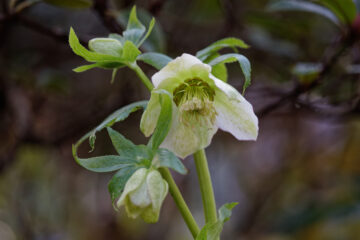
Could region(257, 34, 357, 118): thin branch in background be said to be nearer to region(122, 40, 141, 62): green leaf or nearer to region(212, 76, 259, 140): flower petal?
region(212, 76, 259, 140): flower petal

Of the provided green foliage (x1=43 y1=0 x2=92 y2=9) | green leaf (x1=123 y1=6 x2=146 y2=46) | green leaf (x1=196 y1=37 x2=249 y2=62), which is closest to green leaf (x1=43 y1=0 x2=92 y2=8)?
green foliage (x1=43 y1=0 x2=92 y2=9)

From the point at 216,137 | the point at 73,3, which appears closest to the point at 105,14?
the point at 73,3

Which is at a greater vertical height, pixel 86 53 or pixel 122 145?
pixel 86 53

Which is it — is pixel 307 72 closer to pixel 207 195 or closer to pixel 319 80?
pixel 319 80

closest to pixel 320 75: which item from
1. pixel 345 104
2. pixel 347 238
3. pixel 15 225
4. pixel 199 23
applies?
pixel 345 104

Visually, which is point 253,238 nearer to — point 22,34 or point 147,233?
point 147,233

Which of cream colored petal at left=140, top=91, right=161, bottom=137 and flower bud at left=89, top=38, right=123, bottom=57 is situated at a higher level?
flower bud at left=89, top=38, right=123, bottom=57
